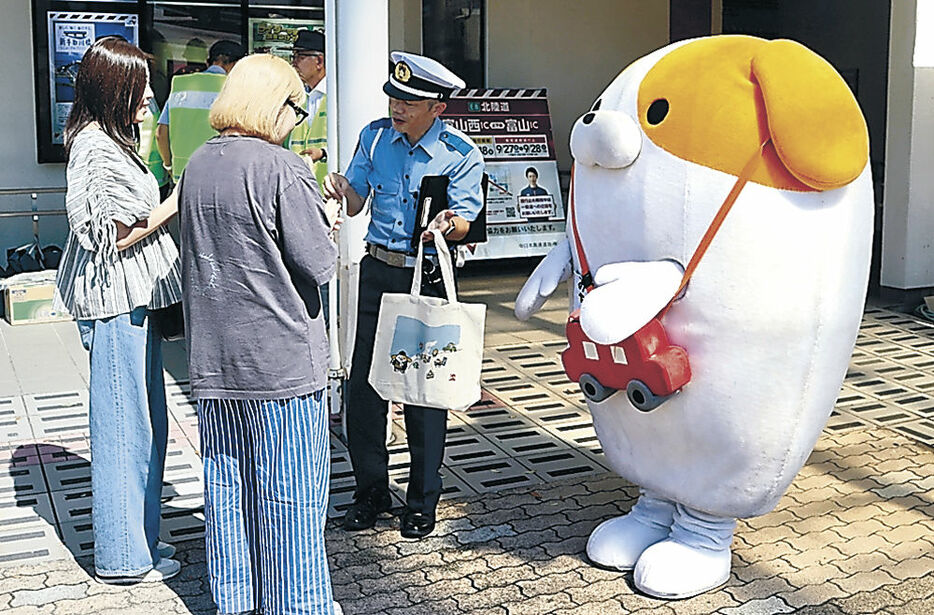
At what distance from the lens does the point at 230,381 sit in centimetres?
370

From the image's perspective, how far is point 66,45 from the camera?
9469 millimetres

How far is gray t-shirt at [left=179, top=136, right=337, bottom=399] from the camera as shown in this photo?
360cm

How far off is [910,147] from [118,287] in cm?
685

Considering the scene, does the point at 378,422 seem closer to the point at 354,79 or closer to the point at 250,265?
the point at 250,265

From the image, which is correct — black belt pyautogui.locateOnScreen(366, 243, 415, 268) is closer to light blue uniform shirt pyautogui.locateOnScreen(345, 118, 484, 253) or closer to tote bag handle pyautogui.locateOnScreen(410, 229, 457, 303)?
light blue uniform shirt pyautogui.locateOnScreen(345, 118, 484, 253)

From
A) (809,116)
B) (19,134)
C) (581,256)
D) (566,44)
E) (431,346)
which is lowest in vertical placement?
(431,346)

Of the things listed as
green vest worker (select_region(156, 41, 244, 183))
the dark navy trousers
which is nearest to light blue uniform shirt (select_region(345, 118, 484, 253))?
the dark navy trousers

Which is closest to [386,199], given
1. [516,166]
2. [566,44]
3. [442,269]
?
[442,269]

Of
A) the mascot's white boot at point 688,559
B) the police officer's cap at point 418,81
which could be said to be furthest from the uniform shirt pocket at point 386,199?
the mascot's white boot at point 688,559

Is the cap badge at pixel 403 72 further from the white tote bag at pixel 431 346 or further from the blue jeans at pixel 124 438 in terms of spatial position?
the blue jeans at pixel 124 438

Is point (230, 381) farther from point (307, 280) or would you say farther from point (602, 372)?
point (602, 372)

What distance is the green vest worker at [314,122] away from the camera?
6.81 meters

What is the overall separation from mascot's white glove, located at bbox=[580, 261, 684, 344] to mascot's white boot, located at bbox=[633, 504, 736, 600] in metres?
0.90

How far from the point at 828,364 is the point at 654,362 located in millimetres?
620
